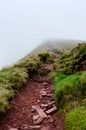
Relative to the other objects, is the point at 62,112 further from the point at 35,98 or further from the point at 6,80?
the point at 6,80

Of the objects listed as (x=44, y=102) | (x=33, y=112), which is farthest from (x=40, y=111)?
(x=44, y=102)

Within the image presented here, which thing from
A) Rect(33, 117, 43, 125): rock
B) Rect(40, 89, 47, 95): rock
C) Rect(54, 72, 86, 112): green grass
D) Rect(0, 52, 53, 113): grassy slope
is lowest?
Rect(33, 117, 43, 125): rock

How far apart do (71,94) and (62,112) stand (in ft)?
3.42

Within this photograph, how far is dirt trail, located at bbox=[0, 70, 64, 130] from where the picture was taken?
10.7m

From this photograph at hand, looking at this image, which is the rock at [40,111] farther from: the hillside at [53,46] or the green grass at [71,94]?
the hillside at [53,46]

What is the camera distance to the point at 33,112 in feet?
40.4

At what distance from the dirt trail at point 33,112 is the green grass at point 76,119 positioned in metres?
0.59

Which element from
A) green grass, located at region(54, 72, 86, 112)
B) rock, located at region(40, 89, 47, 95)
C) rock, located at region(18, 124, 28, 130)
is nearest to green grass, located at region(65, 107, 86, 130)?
green grass, located at region(54, 72, 86, 112)

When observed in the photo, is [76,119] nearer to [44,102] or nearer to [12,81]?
[44,102]

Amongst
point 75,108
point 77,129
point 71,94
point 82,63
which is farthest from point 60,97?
point 82,63

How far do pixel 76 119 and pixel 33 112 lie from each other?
Answer: 3.16 meters

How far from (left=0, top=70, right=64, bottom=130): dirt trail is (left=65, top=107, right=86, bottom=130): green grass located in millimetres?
592

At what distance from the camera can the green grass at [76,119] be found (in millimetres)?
9165

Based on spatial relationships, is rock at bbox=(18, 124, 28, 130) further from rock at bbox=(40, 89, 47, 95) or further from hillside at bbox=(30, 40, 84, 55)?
hillside at bbox=(30, 40, 84, 55)
